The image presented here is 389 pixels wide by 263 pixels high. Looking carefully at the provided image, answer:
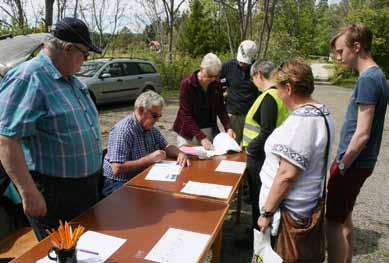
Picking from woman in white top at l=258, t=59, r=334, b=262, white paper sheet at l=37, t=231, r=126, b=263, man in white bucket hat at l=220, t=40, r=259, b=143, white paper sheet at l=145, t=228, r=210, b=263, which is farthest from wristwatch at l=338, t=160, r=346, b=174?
man in white bucket hat at l=220, t=40, r=259, b=143

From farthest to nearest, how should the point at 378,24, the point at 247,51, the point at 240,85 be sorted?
the point at 378,24 → the point at 240,85 → the point at 247,51

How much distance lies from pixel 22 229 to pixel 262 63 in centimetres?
212

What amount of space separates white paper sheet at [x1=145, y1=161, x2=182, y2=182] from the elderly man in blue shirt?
658mm

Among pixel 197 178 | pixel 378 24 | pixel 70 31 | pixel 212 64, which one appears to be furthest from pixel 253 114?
pixel 378 24

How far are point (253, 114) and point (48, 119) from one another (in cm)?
150

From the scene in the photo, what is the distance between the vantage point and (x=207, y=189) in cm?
247

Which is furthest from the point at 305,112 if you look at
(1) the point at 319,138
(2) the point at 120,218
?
(2) the point at 120,218

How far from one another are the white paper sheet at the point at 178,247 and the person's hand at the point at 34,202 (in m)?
0.57

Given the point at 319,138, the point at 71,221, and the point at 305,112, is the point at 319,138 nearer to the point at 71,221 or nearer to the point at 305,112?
the point at 305,112

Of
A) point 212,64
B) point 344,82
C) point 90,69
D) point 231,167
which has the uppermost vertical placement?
point 212,64

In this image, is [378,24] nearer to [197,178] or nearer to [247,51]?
[247,51]

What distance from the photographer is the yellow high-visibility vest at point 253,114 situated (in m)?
2.60

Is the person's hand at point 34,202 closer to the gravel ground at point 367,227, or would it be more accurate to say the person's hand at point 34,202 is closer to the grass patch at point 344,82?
the gravel ground at point 367,227

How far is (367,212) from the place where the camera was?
13.6 ft
